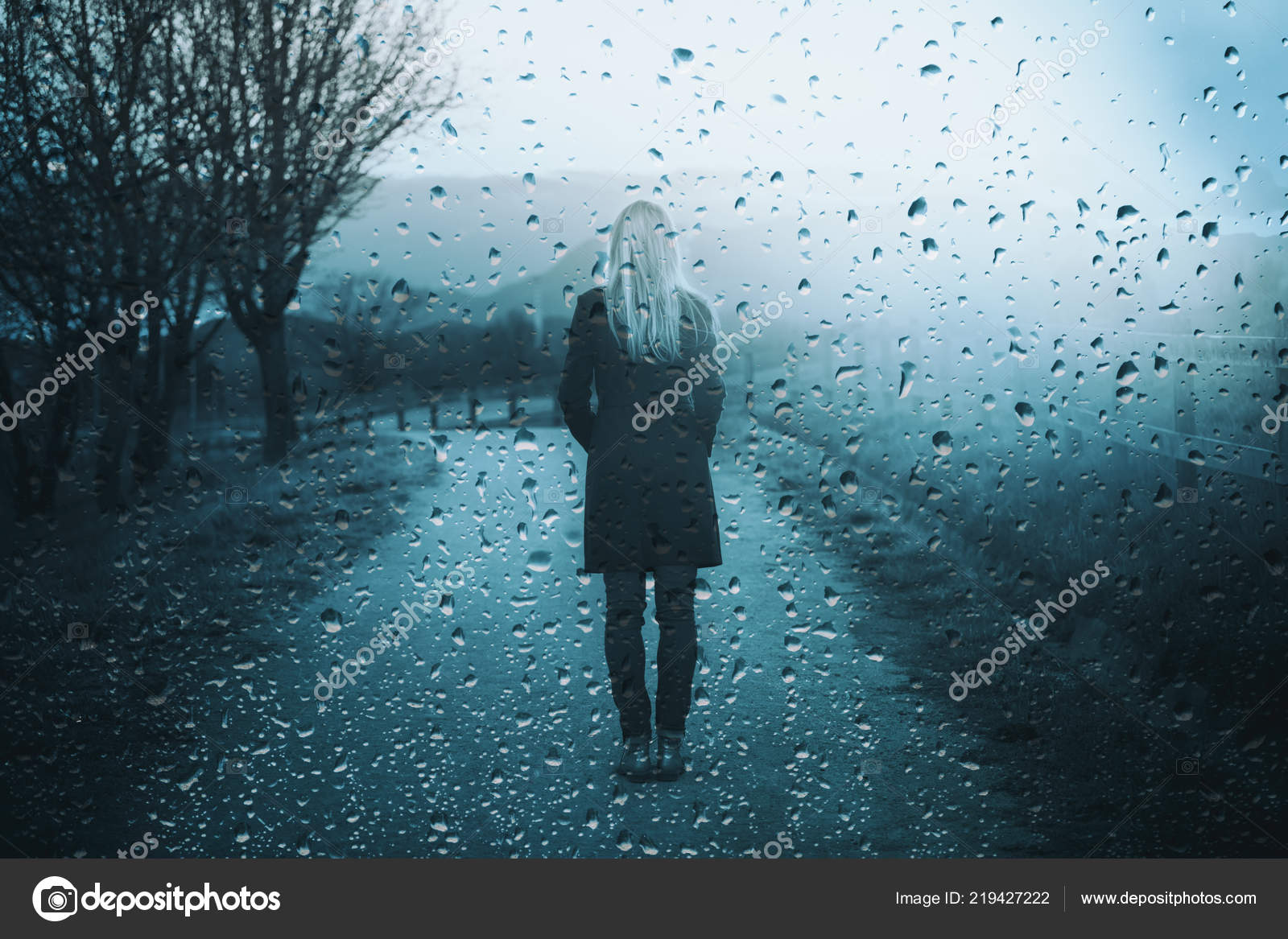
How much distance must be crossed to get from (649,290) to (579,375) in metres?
0.32

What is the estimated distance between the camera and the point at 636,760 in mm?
2713

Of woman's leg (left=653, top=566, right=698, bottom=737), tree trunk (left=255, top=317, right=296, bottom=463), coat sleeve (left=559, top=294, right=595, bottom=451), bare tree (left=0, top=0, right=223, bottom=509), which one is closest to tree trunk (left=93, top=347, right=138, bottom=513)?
bare tree (left=0, top=0, right=223, bottom=509)

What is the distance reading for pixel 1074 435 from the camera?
3344 millimetres

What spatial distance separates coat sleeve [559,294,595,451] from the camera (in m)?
2.60

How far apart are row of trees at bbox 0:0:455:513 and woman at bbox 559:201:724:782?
1.33 meters

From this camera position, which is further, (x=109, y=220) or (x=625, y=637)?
(x=109, y=220)

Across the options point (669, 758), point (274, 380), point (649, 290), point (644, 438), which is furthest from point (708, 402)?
point (274, 380)

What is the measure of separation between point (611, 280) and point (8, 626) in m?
2.61

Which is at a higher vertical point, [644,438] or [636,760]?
[644,438]

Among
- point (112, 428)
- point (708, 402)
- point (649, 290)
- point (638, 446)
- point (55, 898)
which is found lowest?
point (55, 898)

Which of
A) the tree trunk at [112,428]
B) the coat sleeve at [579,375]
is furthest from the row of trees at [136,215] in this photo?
the coat sleeve at [579,375]

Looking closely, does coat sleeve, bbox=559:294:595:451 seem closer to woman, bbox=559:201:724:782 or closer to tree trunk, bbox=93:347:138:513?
woman, bbox=559:201:724:782

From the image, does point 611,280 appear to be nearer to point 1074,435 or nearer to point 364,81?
point 364,81

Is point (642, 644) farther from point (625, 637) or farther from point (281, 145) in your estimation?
point (281, 145)
